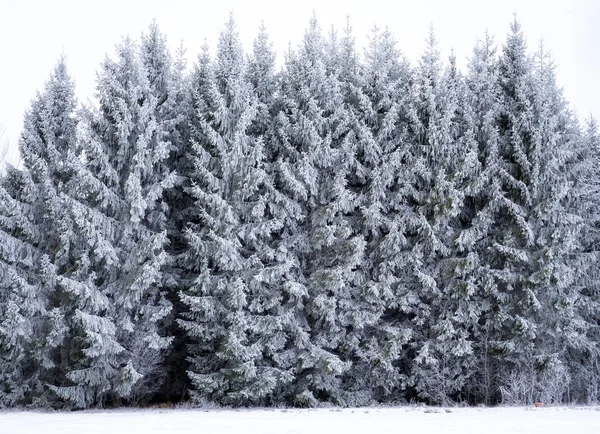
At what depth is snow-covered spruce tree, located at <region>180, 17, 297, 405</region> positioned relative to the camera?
58.4ft

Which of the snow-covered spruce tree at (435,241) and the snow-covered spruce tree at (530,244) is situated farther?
the snow-covered spruce tree at (435,241)

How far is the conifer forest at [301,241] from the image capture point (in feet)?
59.5

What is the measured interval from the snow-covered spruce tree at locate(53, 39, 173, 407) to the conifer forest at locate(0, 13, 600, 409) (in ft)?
0.24

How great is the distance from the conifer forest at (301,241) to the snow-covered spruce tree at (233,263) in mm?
81

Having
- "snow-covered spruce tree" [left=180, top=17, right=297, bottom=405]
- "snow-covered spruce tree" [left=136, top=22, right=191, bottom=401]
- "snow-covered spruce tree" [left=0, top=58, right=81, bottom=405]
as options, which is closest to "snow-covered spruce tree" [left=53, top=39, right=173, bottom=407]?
"snow-covered spruce tree" [left=136, top=22, right=191, bottom=401]

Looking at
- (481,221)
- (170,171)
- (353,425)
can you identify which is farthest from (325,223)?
(353,425)

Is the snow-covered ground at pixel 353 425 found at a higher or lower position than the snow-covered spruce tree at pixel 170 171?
lower

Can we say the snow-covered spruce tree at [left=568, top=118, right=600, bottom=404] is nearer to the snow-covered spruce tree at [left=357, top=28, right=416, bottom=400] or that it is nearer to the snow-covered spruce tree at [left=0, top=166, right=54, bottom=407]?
the snow-covered spruce tree at [left=357, top=28, right=416, bottom=400]

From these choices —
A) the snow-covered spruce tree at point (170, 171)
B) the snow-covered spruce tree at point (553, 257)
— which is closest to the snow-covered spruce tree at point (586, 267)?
the snow-covered spruce tree at point (553, 257)

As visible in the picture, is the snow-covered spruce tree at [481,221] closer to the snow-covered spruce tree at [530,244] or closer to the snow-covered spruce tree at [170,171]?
the snow-covered spruce tree at [530,244]

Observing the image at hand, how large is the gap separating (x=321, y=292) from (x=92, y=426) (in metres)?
9.46

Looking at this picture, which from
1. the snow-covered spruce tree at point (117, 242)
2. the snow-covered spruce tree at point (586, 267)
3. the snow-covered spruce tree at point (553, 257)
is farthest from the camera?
the snow-covered spruce tree at point (586, 267)

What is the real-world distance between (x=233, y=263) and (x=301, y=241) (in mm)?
2636

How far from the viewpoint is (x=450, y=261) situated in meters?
19.5
